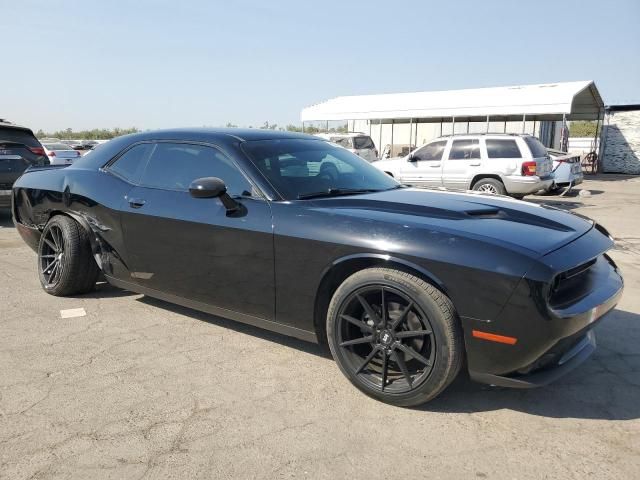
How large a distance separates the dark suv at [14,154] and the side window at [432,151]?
26.8 ft

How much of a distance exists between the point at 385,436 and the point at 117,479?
1212mm

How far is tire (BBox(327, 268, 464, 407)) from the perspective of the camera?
2.54 meters

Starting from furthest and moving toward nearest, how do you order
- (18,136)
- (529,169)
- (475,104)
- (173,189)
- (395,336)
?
(475,104) → (529,169) → (18,136) → (173,189) → (395,336)

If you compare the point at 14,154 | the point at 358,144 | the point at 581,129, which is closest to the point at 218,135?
the point at 14,154

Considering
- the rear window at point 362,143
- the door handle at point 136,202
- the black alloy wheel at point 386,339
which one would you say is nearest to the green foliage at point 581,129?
the rear window at point 362,143

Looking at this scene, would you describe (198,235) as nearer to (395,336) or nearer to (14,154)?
(395,336)

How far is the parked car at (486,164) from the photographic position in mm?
11352

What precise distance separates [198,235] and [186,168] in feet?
1.94

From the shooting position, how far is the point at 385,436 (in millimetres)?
2486

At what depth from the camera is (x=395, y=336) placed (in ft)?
8.88

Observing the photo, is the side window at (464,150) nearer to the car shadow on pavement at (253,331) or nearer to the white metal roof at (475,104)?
the car shadow on pavement at (253,331)

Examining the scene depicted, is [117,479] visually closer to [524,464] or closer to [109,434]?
[109,434]

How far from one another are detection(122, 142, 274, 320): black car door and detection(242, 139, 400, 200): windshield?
18cm

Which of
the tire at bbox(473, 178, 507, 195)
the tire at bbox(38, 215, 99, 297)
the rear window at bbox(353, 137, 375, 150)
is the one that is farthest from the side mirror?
the rear window at bbox(353, 137, 375, 150)
